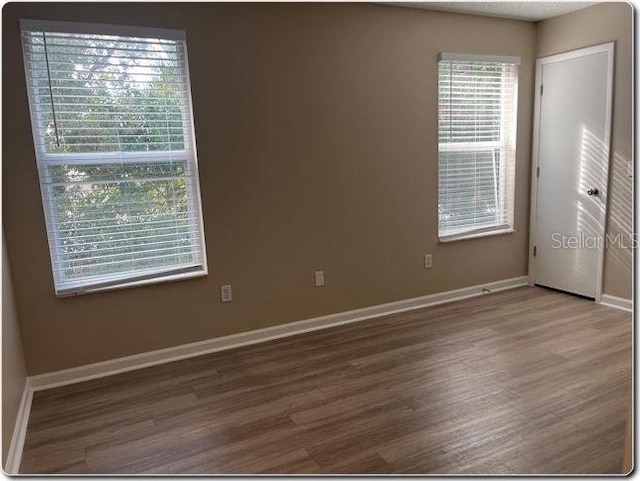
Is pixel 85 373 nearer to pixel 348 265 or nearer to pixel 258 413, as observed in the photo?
pixel 258 413

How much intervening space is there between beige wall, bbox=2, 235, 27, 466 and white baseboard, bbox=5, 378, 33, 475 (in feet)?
0.12

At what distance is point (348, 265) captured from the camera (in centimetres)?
371

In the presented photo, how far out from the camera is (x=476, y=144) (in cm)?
410

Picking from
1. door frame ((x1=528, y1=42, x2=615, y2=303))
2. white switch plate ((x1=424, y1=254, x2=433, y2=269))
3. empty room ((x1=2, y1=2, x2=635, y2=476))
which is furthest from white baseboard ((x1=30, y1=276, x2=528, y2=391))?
door frame ((x1=528, y1=42, x2=615, y2=303))

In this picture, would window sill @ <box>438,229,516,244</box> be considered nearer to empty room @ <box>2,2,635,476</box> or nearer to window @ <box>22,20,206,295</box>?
empty room @ <box>2,2,635,476</box>

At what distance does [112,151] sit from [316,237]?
1.50 metres

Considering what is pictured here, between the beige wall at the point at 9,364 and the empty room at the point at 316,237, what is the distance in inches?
1.1

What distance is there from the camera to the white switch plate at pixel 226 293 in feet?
10.8

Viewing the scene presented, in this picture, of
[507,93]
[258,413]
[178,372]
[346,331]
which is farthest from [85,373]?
[507,93]

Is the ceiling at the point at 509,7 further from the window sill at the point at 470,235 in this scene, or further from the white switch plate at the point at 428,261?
the white switch plate at the point at 428,261

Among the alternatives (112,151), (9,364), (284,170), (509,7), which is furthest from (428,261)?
(9,364)

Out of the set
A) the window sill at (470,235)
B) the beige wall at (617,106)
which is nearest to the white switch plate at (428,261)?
the window sill at (470,235)

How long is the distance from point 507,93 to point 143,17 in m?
3.03

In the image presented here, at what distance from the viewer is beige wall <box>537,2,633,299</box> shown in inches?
140
